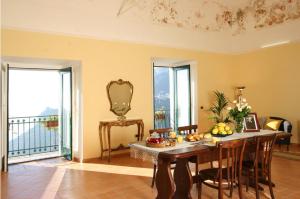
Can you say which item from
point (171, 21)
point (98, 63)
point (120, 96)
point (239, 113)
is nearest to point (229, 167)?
point (239, 113)

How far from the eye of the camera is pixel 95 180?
4250 mm

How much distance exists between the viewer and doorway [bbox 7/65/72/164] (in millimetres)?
6117

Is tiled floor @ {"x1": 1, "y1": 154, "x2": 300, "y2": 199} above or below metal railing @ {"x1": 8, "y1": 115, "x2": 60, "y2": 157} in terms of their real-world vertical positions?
below

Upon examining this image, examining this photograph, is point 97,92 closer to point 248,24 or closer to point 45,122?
point 45,122

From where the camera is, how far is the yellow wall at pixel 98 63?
491 centimetres

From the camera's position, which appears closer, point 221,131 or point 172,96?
point 221,131

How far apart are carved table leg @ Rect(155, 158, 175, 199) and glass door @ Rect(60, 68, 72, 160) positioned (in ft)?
11.1

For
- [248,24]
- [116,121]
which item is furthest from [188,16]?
[116,121]

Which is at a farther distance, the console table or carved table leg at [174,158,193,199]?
the console table

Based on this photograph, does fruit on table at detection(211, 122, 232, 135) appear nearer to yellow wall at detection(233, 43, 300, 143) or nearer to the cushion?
the cushion

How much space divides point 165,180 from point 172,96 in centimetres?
536

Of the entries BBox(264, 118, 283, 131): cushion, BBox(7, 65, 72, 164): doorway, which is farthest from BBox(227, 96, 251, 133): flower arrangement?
BBox(7, 65, 72, 164): doorway

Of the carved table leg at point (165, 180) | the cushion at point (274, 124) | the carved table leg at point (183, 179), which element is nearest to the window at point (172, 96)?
the cushion at point (274, 124)

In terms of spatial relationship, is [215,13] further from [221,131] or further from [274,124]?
[221,131]
